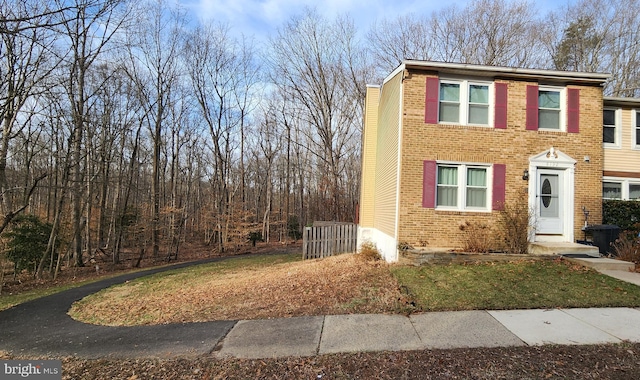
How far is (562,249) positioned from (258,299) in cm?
804

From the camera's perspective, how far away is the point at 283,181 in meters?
34.9

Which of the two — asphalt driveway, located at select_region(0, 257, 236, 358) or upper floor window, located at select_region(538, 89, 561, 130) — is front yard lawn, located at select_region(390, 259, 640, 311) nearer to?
asphalt driveway, located at select_region(0, 257, 236, 358)

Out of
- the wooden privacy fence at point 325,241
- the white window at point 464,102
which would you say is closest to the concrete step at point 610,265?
the white window at point 464,102

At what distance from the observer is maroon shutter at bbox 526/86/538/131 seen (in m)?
9.46

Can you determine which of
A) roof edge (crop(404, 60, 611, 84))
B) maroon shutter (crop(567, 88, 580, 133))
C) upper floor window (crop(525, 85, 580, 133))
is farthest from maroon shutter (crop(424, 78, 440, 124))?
Result: maroon shutter (crop(567, 88, 580, 133))

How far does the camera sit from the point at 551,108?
31.8 feet

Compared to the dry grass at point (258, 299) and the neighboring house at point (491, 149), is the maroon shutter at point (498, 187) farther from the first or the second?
the dry grass at point (258, 299)

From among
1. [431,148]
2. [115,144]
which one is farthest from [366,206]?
[115,144]

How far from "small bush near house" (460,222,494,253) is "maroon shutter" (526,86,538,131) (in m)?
3.33

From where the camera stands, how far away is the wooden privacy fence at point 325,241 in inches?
555

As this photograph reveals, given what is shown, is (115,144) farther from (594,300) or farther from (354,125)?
(594,300)

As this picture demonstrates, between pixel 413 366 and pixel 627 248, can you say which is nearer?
pixel 413 366

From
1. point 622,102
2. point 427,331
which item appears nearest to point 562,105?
point 622,102

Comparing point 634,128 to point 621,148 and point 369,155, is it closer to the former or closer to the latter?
point 621,148
